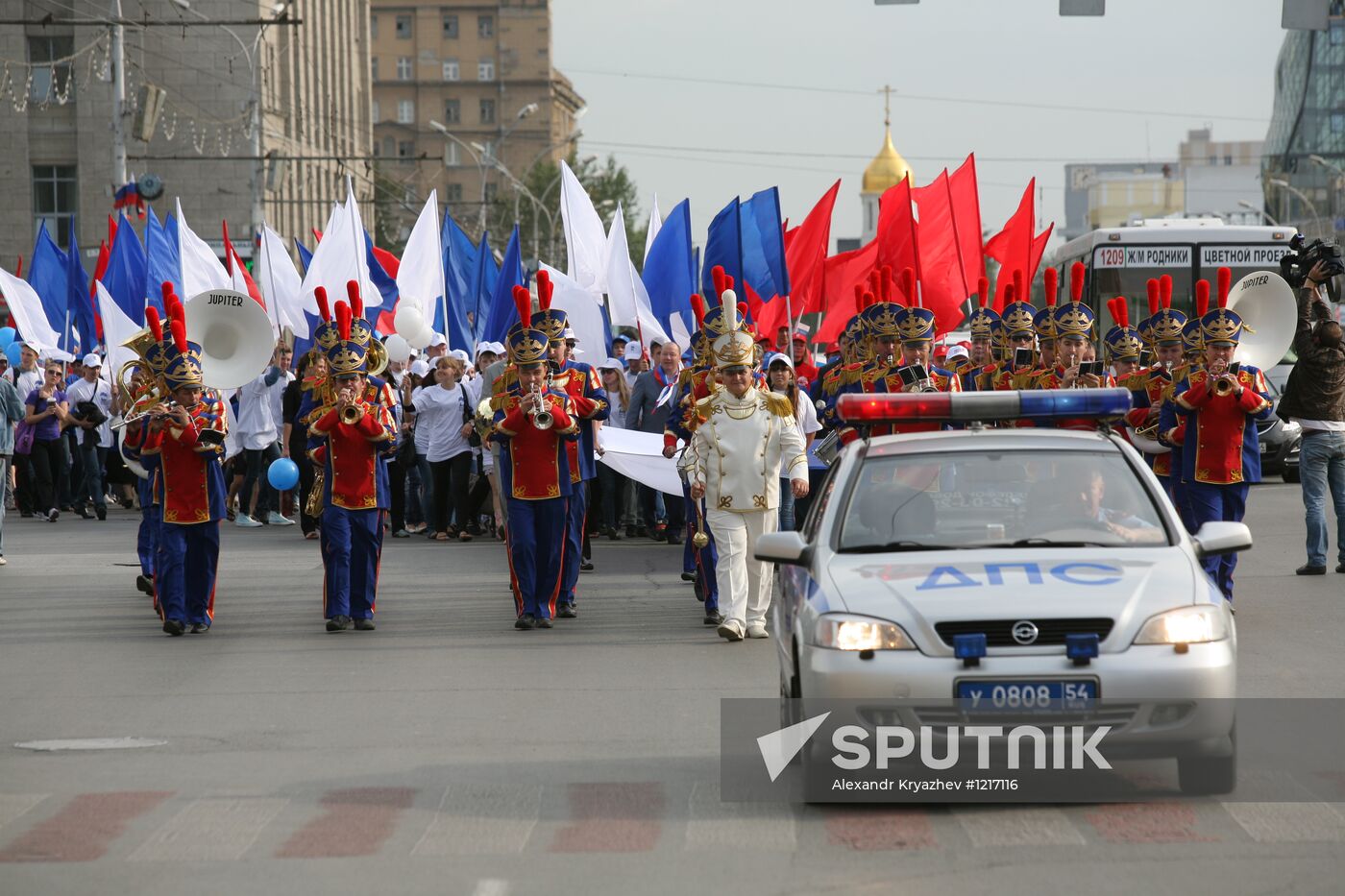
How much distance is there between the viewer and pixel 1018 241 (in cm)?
2158

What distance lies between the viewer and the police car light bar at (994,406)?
8.48m

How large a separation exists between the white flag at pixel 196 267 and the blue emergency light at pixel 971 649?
1846cm

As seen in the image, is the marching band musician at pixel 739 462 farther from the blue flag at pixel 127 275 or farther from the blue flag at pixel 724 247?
the blue flag at pixel 127 275

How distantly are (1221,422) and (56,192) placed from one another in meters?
57.0

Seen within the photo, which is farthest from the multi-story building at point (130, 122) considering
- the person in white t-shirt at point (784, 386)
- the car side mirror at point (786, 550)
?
the car side mirror at point (786, 550)

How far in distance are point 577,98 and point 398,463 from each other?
122885mm

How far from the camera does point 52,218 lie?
209ft

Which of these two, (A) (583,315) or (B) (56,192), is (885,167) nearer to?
(B) (56,192)

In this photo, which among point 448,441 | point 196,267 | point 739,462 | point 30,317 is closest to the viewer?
point 739,462

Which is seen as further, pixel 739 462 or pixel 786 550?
pixel 739 462

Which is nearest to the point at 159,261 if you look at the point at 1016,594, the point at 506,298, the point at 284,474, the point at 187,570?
the point at 506,298

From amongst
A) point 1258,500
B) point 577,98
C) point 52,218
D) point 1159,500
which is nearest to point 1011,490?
point 1159,500

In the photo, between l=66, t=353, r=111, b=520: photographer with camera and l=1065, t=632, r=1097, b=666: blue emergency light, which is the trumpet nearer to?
l=1065, t=632, r=1097, b=666: blue emergency light

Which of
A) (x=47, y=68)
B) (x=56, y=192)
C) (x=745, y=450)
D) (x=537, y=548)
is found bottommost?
(x=537, y=548)
